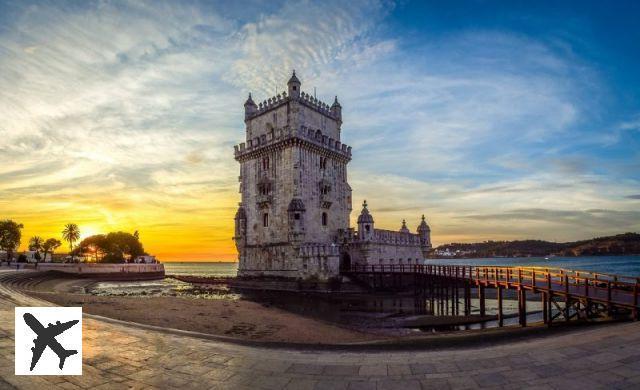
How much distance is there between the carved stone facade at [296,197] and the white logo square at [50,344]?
30.6m

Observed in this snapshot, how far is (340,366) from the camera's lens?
26.2ft

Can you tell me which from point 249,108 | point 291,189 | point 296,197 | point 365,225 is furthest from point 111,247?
point 365,225

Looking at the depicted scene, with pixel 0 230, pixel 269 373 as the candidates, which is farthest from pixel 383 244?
pixel 0 230

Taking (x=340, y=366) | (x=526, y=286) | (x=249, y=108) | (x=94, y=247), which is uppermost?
(x=249, y=108)

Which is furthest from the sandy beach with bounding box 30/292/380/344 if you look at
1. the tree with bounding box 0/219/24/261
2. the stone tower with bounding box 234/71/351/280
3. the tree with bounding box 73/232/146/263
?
the tree with bounding box 73/232/146/263

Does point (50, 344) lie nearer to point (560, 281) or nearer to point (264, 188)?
point (560, 281)

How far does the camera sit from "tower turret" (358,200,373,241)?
41812 mm

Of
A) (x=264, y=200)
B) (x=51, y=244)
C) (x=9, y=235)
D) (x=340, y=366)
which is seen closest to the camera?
(x=340, y=366)

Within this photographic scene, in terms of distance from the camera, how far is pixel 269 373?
24.5ft

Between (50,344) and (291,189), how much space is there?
33.4 m

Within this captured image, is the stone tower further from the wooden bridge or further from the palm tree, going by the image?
the palm tree

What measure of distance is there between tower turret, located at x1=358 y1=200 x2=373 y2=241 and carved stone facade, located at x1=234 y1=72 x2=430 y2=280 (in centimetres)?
12

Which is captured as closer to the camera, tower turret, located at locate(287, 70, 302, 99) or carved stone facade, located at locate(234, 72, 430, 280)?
carved stone facade, located at locate(234, 72, 430, 280)

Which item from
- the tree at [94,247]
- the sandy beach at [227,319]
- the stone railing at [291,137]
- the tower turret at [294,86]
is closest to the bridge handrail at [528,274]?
the sandy beach at [227,319]
